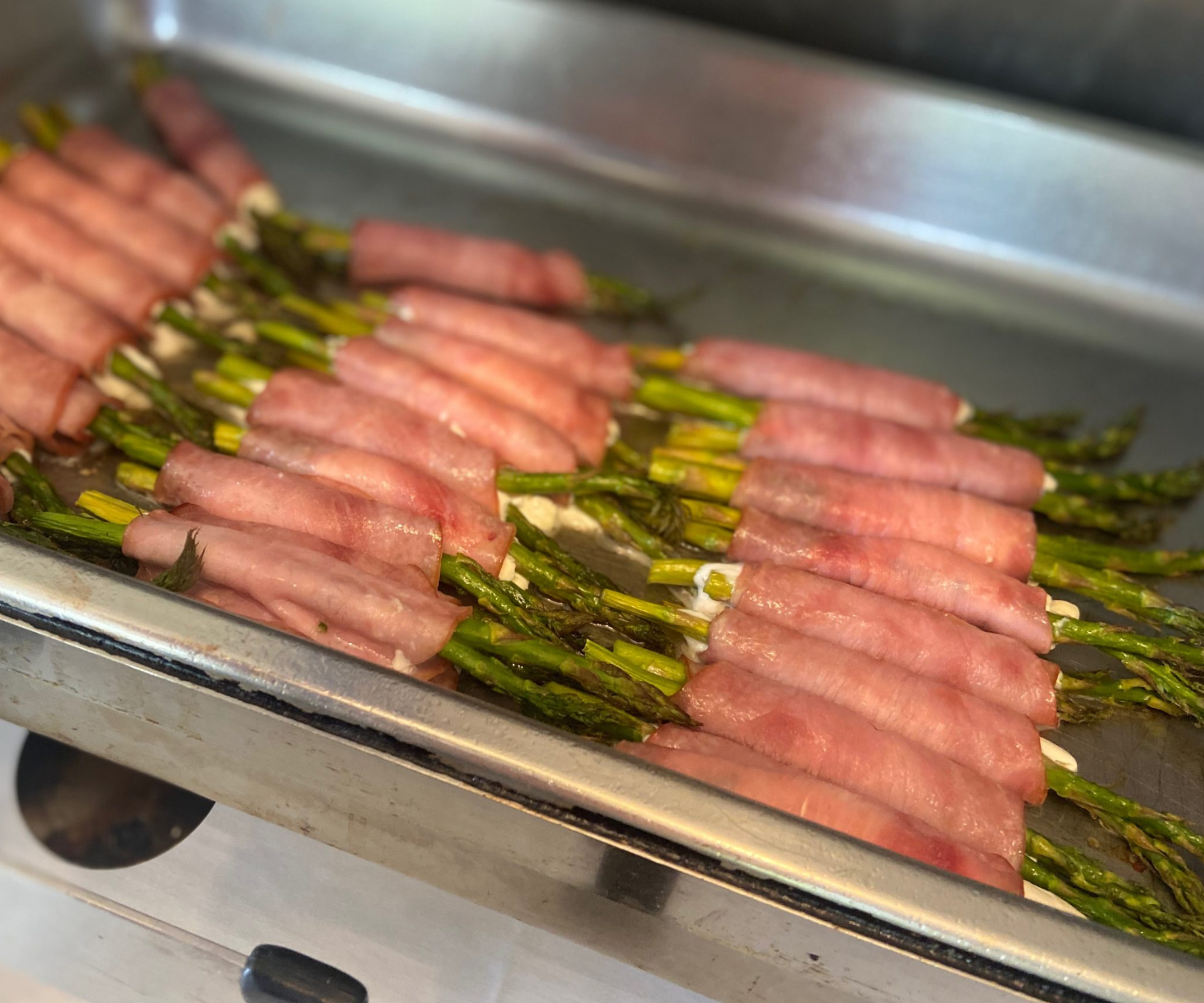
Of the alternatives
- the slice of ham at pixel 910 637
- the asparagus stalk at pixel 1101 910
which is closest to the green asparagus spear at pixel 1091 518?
the slice of ham at pixel 910 637

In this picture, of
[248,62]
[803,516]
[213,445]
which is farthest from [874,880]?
[248,62]

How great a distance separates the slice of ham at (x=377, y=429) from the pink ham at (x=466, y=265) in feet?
2.83

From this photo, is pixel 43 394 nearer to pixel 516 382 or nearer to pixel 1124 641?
pixel 516 382

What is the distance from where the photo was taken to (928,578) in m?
2.78

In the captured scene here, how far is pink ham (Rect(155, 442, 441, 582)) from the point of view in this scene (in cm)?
267

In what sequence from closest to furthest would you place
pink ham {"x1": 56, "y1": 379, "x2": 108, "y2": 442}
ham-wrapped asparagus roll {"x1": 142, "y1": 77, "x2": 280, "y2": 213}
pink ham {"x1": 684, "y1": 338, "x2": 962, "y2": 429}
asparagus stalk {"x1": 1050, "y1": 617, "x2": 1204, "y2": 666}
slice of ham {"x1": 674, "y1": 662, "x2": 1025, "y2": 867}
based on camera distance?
slice of ham {"x1": 674, "y1": 662, "x2": 1025, "y2": 867} → asparagus stalk {"x1": 1050, "y1": 617, "x2": 1204, "y2": 666} → pink ham {"x1": 56, "y1": 379, "x2": 108, "y2": 442} → pink ham {"x1": 684, "y1": 338, "x2": 962, "y2": 429} → ham-wrapped asparagus roll {"x1": 142, "y1": 77, "x2": 280, "y2": 213}

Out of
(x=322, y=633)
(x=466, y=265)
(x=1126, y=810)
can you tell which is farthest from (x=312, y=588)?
(x=1126, y=810)

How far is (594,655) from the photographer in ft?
8.23

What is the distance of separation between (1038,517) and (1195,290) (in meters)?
1.51

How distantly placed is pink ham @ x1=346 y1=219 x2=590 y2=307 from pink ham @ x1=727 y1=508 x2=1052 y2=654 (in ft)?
4.94

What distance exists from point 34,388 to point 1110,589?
3.46 m

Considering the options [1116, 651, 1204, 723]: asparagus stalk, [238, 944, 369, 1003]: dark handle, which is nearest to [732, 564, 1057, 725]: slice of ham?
[1116, 651, 1204, 723]: asparagus stalk

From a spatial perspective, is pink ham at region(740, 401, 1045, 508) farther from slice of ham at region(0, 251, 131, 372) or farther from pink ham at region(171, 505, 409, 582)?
slice of ham at region(0, 251, 131, 372)

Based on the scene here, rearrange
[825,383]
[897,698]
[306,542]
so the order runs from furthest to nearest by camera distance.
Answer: [825,383]
[306,542]
[897,698]
